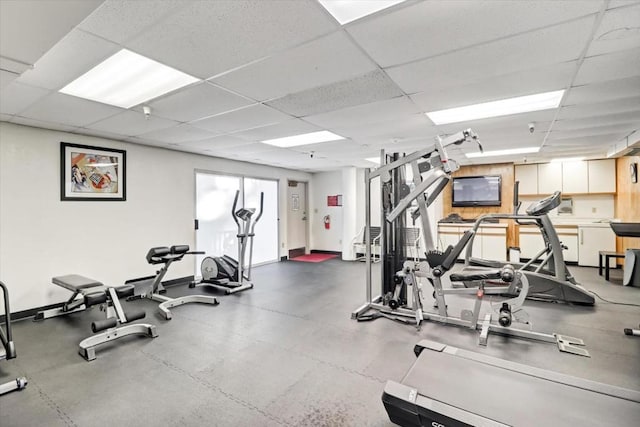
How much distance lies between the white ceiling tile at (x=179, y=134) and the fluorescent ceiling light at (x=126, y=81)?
0.96 m

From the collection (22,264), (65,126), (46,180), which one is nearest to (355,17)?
(65,126)

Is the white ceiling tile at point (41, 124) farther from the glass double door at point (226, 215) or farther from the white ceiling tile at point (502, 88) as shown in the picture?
the white ceiling tile at point (502, 88)

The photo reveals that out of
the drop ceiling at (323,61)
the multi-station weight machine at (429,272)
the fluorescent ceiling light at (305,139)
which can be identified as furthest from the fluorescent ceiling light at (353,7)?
the fluorescent ceiling light at (305,139)

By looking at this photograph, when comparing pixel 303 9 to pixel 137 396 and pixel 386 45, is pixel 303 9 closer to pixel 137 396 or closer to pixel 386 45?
pixel 386 45

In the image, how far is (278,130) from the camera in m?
4.14

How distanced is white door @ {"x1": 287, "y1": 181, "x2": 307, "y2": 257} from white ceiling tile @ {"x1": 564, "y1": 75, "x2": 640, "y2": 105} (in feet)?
20.4

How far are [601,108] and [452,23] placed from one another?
109 inches

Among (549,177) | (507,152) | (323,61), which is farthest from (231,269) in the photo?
(549,177)

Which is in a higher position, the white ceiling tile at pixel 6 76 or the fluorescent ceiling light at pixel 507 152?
the fluorescent ceiling light at pixel 507 152

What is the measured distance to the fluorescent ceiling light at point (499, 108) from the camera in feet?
10.2

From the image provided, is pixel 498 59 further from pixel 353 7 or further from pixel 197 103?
pixel 197 103

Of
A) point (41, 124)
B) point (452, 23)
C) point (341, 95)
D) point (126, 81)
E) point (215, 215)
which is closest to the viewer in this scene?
point (452, 23)

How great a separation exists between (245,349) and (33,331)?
8.44ft

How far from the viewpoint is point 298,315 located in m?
3.83
